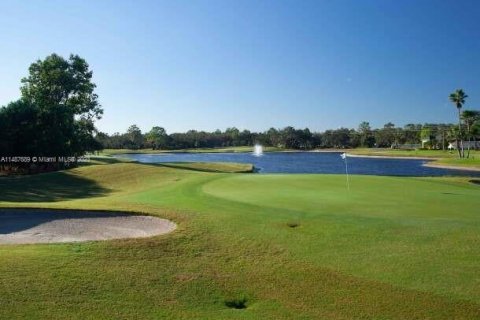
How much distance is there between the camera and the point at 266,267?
10.5 meters

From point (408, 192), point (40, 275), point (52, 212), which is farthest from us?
point (408, 192)

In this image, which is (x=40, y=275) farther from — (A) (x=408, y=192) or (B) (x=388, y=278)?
(A) (x=408, y=192)

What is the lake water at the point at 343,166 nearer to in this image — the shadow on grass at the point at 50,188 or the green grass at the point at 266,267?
the shadow on grass at the point at 50,188

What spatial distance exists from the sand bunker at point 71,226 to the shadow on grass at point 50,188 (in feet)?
36.8

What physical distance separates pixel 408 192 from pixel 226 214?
10.3 metres

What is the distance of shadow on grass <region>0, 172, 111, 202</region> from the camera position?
91.8 feet

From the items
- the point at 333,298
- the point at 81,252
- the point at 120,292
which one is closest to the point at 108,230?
the point at 81,252

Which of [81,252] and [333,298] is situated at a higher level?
[81,252]

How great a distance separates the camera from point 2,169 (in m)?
51.0

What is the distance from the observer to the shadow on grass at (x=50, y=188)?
28.0 m

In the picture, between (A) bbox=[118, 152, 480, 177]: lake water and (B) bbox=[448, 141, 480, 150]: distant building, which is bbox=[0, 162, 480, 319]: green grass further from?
(B) bbox=[448, 141, 480, 150]: distant building

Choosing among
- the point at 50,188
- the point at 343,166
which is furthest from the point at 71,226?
the point at 343,166

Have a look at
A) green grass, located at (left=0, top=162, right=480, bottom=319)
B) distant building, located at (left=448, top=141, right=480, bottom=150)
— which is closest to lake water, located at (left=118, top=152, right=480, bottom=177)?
green grass, located at (left=0, top=162, right=480, bottom=319)

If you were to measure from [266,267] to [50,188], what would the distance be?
1053 inches
